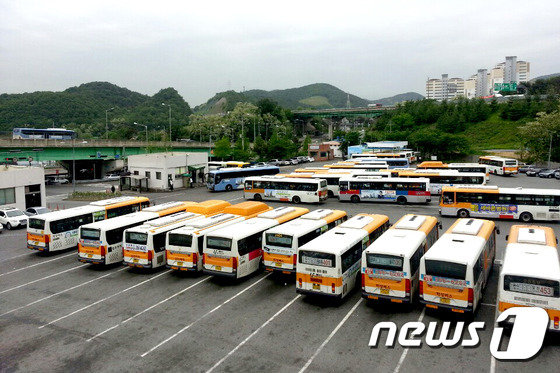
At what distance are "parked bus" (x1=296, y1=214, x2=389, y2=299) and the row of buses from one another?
0.12 feet

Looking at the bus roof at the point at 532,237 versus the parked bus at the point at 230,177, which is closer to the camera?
the bus roof at the point at 532,237

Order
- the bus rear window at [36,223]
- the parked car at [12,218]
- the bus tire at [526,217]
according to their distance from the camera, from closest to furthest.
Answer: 1. the bus rear window at [36,223]
2. the bus tire at [526,217]
3. the parked car at [12,218]

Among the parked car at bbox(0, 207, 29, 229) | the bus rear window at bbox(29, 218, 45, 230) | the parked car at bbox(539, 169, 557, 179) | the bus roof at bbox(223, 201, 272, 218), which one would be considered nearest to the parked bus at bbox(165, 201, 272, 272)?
the bus roof at bbox(223, 201, 272, 218)

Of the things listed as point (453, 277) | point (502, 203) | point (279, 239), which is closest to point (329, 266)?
point (279, 239)

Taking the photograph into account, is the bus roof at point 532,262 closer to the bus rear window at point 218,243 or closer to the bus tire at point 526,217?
the bus rear window at point 218,243

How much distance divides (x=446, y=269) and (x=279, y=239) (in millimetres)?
6730

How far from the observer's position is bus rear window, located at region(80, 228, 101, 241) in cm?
2034

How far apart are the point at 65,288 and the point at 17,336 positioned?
4548 millimetres

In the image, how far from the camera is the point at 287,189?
129ft

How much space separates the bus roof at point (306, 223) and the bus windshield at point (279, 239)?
6.9 inches

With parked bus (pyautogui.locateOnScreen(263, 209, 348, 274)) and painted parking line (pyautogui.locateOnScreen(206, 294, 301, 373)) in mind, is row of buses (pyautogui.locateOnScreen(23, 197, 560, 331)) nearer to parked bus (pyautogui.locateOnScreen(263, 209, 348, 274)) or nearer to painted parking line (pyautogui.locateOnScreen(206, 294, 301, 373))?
parked bus (pyautogui.locateOnScreen(263, 209, 348, 274))

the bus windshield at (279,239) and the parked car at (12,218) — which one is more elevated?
the bus windshield at (279,239)

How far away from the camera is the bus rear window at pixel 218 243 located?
17236mm

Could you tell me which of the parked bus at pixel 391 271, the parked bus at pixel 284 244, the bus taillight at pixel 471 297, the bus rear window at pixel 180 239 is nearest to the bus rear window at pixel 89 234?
the bus rear window at pixel 180 239
